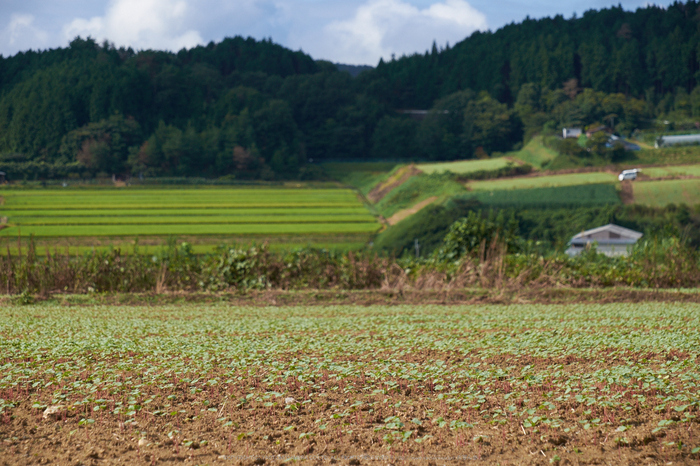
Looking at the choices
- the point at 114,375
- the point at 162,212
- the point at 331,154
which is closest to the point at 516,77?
the point at 331,154

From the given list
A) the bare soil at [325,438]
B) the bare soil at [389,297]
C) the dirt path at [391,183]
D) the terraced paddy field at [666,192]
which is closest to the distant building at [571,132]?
the dirt path at [391,183]

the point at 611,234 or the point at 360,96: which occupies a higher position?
the point at 360,96

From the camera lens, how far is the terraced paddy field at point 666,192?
130ft

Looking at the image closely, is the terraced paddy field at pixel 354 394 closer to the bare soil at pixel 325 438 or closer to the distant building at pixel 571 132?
the bare soil at pixel 325 438

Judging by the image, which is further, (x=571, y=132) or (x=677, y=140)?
(x=571, y=132)

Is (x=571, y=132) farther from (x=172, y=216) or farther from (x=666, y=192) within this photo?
(x=172, y=216)

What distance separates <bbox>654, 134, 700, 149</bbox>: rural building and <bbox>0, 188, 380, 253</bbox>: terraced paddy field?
32310 millimetres

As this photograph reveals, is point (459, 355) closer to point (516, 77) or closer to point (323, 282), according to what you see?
point (323, 282)

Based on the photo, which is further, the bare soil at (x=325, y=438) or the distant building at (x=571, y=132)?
the distant building at (x=571, y=132)

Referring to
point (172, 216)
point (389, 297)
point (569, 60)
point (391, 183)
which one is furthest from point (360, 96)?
point (389, 297)

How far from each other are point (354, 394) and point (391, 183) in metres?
56.7

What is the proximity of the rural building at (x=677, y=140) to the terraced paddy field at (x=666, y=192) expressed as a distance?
19.6m

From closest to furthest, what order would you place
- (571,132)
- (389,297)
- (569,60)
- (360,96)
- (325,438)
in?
(325,438)
(389,297)
(571,132)
(569,60)
(360,96)

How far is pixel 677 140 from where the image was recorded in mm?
62344
